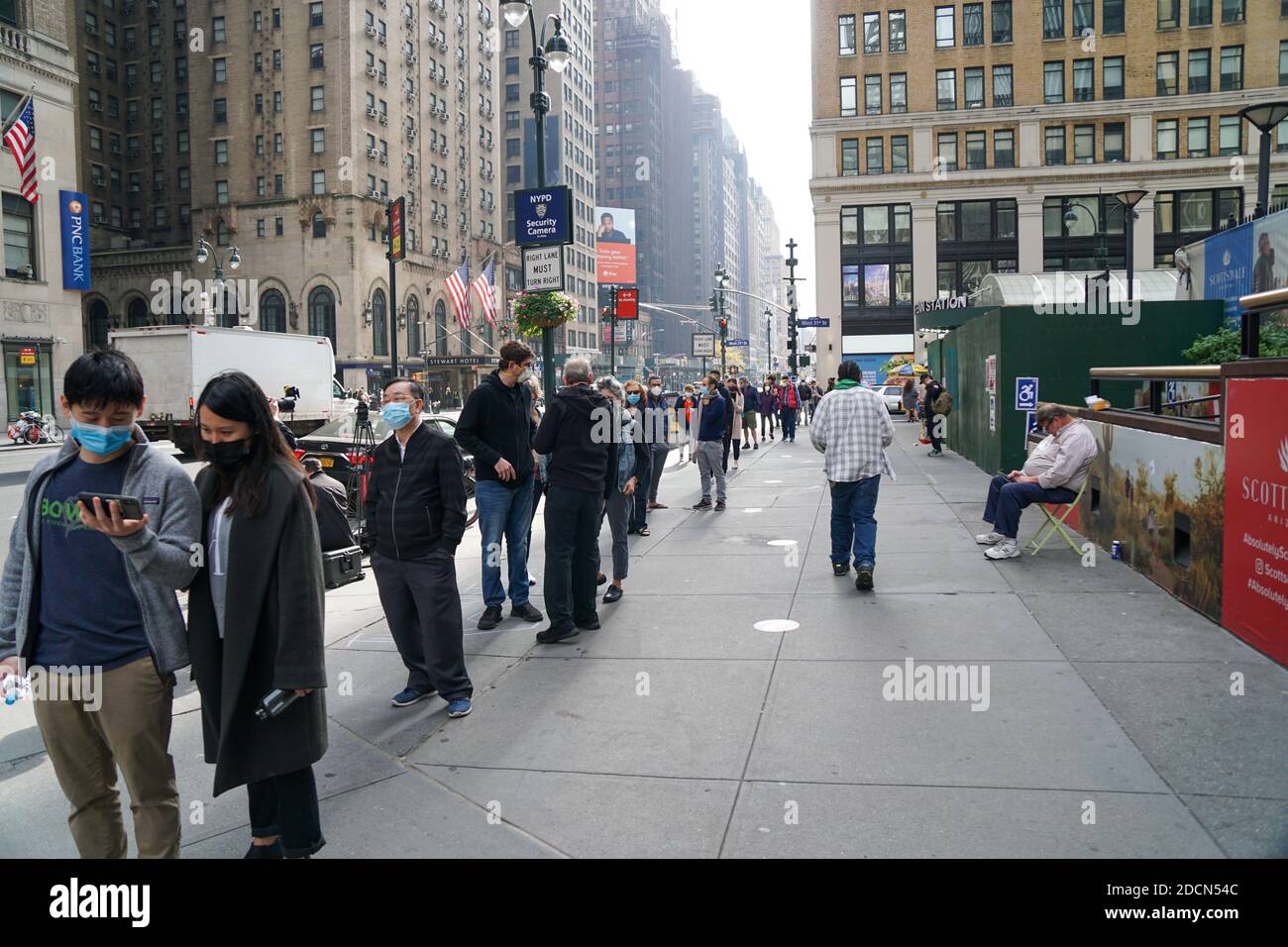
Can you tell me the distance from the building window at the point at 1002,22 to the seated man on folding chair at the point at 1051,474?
2097 inches

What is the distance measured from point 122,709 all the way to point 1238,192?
6277 cm

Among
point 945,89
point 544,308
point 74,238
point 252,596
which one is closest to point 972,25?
point 945,89

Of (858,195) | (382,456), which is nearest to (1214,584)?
(382,456)

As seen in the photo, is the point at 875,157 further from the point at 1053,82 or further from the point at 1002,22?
the point at 1053,82

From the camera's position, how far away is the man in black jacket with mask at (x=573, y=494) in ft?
23.9

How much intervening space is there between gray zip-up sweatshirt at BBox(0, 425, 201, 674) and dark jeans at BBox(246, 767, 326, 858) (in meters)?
0.58

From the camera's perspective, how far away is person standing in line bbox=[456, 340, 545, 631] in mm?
7551

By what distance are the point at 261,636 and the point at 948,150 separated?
5839 centimetres

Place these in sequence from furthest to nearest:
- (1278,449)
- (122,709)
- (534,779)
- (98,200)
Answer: (98,200)
(1278,449)
(534,779)
(122,709)

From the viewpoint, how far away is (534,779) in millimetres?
4648

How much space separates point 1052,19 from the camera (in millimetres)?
54156

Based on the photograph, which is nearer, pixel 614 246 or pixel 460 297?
pixel 460 297
